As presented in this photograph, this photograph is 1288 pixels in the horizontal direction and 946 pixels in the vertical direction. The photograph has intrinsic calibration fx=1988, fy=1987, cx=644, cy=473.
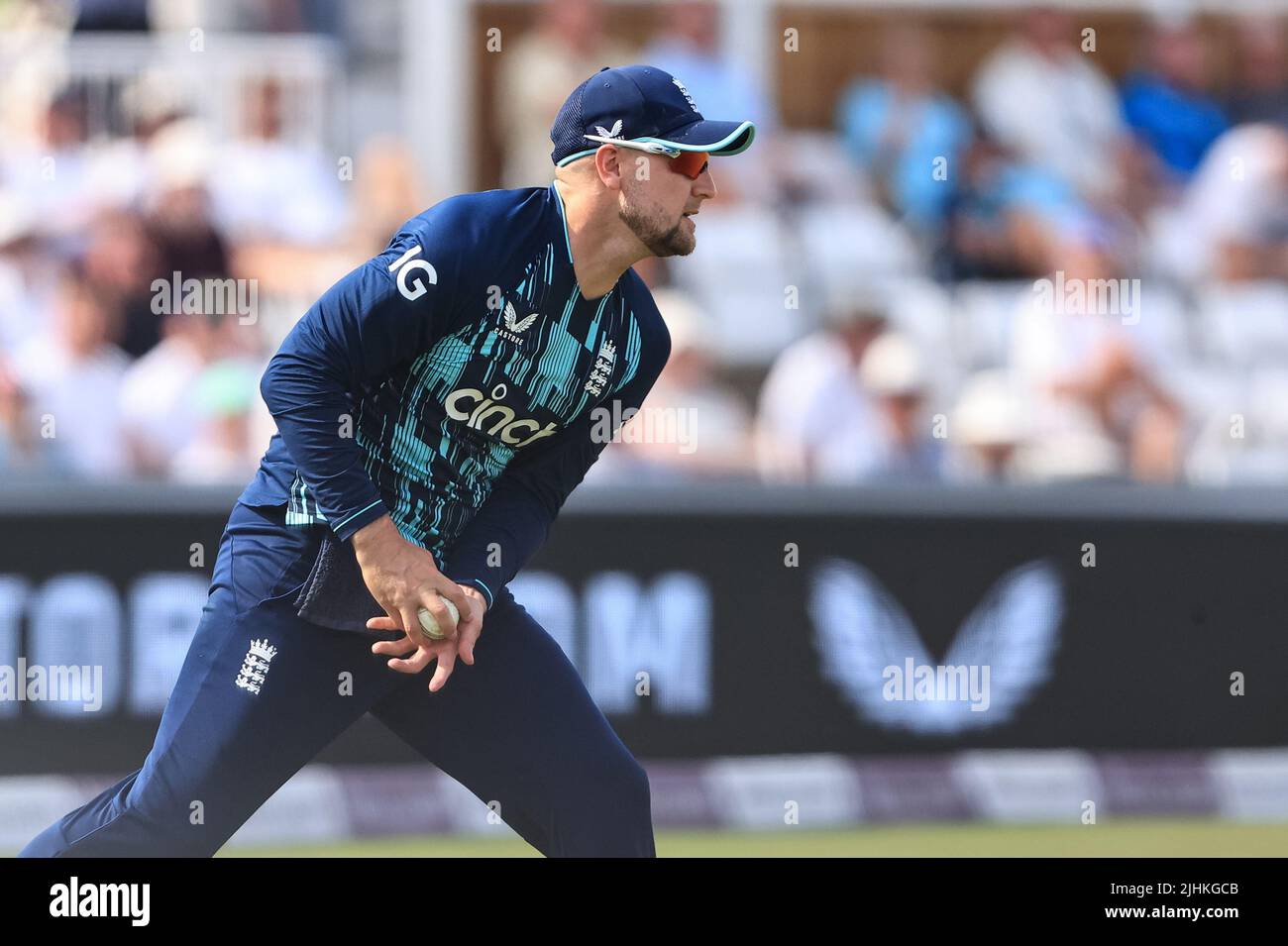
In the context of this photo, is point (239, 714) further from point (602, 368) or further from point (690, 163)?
point (690, 163)

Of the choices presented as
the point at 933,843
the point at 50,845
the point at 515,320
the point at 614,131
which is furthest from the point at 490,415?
the point at 933,843

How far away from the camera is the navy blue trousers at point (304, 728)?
13.7 ft

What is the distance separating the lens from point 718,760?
7871 millimetres

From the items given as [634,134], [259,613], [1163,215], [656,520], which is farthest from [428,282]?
[1163,215]

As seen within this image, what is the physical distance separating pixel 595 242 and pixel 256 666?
116 cm

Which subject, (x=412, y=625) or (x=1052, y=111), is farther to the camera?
(x=1052, y=111)

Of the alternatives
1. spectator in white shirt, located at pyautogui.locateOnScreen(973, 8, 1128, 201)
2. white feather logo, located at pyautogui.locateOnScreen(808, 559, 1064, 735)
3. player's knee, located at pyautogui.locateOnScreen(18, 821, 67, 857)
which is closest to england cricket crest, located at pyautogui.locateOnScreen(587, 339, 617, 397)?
player's knee, located at pyautogui.locateOnScreen(18, 821, 67, 857)

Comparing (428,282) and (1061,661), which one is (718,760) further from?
(428,282)

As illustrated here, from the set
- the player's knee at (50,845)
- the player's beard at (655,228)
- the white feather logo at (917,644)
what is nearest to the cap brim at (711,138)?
the player's beard at (655,228)

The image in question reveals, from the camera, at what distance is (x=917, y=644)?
8.00 meters

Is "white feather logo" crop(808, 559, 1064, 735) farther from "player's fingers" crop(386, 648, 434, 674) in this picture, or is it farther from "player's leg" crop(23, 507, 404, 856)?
"player's fingers" crop(386, 648, 434, 674)

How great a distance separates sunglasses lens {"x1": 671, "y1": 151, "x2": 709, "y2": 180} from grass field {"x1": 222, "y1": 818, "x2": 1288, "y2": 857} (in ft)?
11.6

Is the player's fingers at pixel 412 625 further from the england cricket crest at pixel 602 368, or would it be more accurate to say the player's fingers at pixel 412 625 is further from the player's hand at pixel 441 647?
the england cricket crest at pixel 602 368

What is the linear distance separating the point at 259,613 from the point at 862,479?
171 inches
